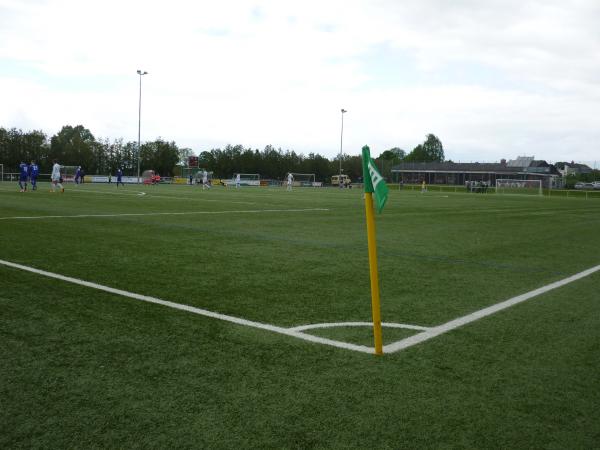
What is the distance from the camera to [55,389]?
137 inches

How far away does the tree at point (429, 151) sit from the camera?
184625 millimetres

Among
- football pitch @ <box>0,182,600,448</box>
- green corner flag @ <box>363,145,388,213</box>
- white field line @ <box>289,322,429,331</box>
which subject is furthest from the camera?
white field line @ <box>289,322,429,331</box>

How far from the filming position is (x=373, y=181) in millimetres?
4203

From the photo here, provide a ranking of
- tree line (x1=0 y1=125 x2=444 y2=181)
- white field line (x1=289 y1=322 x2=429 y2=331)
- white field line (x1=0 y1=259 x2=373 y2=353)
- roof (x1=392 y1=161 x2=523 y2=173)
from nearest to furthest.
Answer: white field line (x1=0 y1=259 x2=373 y2=353)
white field line (x1=289 y1=322 x2=429 y2=331)
tree line (x1=0 y1=125 x2=444 y2=181)
roof (x1=392 y1=161 x2=523 y2=173)

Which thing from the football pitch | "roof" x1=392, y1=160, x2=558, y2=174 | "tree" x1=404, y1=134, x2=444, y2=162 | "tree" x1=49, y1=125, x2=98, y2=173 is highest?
"tree" x1=404, y1=134, x2=444, y2=162

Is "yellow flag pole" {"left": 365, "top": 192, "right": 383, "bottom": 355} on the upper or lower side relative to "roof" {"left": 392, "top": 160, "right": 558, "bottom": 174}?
lower

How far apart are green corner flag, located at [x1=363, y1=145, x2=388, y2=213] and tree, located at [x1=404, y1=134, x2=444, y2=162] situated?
184 metres

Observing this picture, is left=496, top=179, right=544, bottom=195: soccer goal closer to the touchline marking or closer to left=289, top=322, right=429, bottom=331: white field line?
the touchline marking

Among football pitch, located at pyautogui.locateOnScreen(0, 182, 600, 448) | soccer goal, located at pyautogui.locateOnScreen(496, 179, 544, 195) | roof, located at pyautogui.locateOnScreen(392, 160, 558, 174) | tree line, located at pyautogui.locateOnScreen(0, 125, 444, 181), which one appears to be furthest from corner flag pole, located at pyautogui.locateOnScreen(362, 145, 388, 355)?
roof, located at pyautogui.locateOnScreen(392, 160, 558, 174)

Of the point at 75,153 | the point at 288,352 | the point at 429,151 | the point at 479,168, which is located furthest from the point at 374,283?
the point at 429,151

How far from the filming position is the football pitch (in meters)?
3.09

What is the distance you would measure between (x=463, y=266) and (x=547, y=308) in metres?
2.94

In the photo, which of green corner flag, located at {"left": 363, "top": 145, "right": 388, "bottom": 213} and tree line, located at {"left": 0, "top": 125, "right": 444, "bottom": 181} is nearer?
green corner flag, located at {"left": 363, "top": 145, "right": 388, "bottom": 213}

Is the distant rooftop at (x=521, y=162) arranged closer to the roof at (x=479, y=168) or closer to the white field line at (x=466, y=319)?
the roof at (x=479, y=168)
